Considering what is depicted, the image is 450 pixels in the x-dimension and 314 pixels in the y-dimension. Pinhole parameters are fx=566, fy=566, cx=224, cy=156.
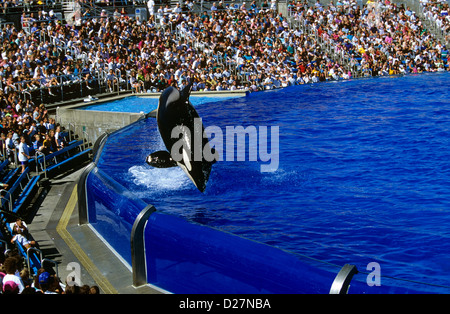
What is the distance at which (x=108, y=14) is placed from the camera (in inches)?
1069

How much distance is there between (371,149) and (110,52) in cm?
1215

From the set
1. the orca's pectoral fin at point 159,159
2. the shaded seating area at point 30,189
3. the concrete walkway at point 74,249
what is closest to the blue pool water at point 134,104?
the shaded seating area at point 30,189

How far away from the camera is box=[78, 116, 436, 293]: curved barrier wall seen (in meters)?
5.57

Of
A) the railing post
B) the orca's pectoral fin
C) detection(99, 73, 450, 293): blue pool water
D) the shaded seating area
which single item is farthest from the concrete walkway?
the orca's pectoral fin

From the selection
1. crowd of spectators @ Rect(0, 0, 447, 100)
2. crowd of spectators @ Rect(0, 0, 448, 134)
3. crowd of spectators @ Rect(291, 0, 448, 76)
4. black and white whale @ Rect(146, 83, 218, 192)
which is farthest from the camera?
crowd of spectators @ Rect(291, 0, 448, 76)

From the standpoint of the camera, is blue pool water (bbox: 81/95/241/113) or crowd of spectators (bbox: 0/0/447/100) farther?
crowd of spectators (bbox: 0/0/447/100)

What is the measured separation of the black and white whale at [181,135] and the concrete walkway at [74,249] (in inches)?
67.7

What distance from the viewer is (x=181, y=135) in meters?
9.20

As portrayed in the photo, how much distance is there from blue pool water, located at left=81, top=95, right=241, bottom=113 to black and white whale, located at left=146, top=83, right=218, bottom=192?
31.6 ft

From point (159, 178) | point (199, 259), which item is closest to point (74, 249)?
point (199, 259)

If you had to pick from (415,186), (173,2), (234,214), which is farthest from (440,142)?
(173,2)

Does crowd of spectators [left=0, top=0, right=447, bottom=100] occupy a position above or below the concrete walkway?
above

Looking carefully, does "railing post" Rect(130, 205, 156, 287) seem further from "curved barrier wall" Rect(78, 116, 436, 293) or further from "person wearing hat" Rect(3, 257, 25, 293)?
"person wearing hat" Rect(3, 257, 25, 293)

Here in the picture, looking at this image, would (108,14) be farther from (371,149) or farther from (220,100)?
(371,149)
